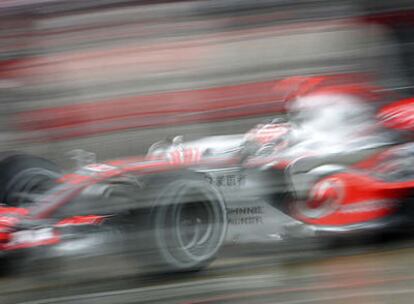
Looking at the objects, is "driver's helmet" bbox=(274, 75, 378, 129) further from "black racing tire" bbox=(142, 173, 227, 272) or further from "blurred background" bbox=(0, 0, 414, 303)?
"black racing tire" bbox=(142, 173, 227, 272)

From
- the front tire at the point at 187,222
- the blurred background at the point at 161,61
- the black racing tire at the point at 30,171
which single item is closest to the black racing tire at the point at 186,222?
the front tire at the point at 187,222

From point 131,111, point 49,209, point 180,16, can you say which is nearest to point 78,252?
point 49,209

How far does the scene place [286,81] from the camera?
216 centimetres

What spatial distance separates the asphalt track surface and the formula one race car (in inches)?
2.5

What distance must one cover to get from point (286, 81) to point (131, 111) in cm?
41

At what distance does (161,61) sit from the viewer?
201cm

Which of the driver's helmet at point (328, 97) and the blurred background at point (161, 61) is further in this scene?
the driver's helmet at point (328, 97)

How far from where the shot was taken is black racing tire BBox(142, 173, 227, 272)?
6.79 ft

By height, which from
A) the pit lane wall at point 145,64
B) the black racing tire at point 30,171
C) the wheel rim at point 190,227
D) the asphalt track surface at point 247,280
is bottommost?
the asphalt track surface at point 247,280

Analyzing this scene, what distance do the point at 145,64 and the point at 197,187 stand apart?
1.06 ft

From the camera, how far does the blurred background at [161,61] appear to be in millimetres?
1986

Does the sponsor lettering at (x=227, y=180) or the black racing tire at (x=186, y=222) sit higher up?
the sponsor lettering at (x=227, y=180)

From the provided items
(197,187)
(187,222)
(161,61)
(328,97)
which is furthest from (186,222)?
(328,97)

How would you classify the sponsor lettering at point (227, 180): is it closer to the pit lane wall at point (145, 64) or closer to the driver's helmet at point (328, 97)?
the pit lane wall at point (145, 64)
